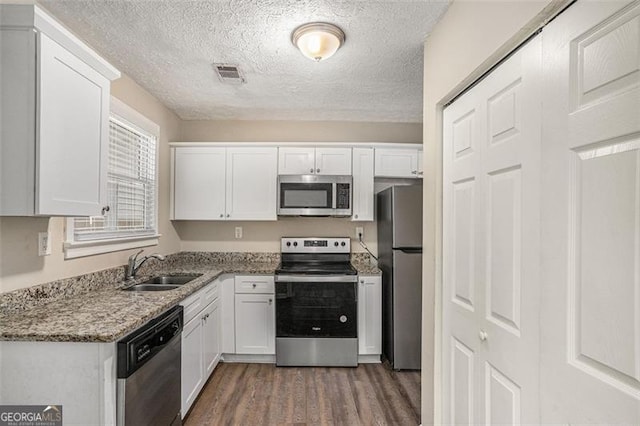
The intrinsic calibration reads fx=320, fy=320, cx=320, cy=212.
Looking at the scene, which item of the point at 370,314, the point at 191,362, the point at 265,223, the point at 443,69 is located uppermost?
the point at 443,69

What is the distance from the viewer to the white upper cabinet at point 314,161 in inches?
130

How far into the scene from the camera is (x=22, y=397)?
4.42 ft

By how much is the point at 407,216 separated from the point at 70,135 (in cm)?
245

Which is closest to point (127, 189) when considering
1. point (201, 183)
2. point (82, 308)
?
point (201, 183)

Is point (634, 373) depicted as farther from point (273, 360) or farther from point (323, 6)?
point (273, 360)

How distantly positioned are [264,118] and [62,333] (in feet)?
8.96

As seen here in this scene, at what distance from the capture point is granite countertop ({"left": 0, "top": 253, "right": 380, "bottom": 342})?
52.4 inches

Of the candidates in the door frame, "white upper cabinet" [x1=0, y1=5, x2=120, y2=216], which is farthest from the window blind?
the door frame

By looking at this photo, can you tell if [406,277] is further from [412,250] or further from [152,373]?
[152,373]

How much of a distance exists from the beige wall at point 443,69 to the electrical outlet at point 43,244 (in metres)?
2.14

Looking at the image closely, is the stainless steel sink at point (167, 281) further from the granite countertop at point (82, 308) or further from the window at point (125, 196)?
the window at point (125, 196)

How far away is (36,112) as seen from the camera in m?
1.35

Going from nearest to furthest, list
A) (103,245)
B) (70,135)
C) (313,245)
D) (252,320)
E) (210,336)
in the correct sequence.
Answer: (70,135) < (103,245) < (210,336) < (252,320) < (313,245)

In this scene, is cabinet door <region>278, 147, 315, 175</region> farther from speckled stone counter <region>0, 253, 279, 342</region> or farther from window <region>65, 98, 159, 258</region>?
speckled stone counter <region>0, 253, 279, 342</region>
